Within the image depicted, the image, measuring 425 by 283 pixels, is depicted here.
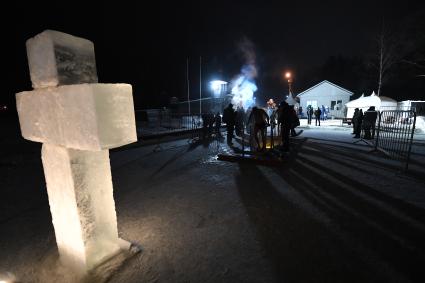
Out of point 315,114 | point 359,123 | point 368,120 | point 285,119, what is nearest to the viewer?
point 285,119

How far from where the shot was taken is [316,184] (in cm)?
529

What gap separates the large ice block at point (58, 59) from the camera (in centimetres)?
210

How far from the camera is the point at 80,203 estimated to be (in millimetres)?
2412

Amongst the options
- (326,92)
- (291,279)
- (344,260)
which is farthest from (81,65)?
(326,92)

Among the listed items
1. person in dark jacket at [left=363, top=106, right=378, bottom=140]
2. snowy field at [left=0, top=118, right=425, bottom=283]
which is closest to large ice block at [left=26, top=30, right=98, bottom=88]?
snowy field at [left=0, top=118, right=425, bottom=283]

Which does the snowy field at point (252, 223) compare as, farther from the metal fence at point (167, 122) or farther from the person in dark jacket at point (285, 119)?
the metal fence at point (167, 122)

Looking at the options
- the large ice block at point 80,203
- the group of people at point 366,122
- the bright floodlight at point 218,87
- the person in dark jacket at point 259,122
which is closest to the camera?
the large ice block at point 80,203

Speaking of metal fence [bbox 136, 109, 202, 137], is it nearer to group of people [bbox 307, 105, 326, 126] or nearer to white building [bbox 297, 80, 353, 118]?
group of people [bbox 307, 105, 326, 126]

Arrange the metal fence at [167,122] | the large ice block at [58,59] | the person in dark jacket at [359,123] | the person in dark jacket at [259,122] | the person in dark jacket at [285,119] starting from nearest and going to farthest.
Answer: the large ice block at [58,59], the person in dark jacket at [259,122], the person in dark jacket at [285,119], the person in dark jacket at [359,123], the metal fence at [167,122]

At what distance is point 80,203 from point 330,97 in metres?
35.3

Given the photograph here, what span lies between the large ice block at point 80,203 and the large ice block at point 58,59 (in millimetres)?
688

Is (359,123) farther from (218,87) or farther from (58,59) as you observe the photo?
(218,87)

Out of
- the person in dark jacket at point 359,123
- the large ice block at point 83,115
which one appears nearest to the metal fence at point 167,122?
the person in dark jacket at point 359,123

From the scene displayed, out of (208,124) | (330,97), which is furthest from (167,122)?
(330,97)
